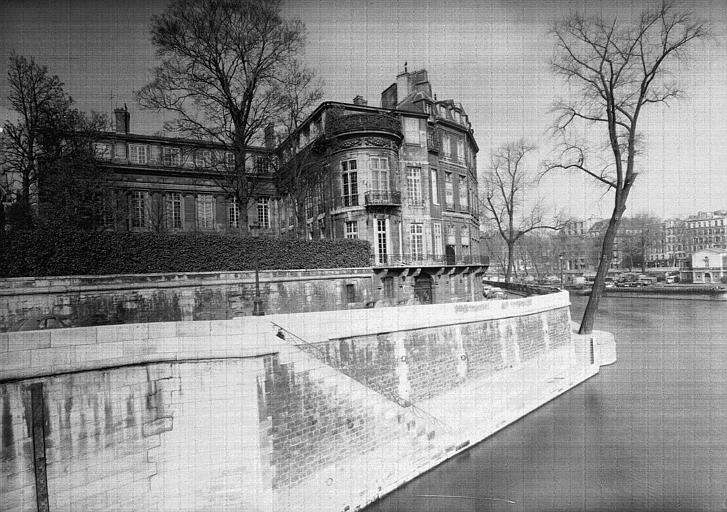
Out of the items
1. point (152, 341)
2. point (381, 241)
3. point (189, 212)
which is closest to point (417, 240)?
point (381, 241)

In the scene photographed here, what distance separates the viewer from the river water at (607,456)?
24.2ft

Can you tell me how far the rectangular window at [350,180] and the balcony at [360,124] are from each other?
1.37 m

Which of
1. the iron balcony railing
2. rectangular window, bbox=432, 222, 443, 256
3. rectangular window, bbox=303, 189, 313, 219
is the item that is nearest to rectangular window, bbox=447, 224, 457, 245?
rectangular window, bbox=432, 222, 443, 256

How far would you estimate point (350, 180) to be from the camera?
17.9 metres

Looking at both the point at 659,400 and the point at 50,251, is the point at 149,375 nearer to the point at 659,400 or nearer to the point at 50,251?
the point at 50,251

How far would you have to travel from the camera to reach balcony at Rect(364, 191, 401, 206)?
1753 centimetres

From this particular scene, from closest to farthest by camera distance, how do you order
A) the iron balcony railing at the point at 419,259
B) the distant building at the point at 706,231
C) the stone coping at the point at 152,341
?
the stone coping at the point at 152,341, the iron balcony railing at the point at 419,259, the distant building at the point at 706,231

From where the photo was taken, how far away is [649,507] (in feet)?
23.3

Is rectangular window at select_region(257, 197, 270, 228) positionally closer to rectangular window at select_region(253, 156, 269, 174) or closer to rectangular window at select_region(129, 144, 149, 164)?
rectangular window at select_region(253, 156, 269, 174)

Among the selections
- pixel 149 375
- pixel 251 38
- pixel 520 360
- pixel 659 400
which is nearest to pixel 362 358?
pixel 149 375

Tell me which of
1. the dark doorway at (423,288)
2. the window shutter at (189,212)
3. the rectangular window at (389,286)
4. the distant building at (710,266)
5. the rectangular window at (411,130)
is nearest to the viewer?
the rectangular window at (389,286)

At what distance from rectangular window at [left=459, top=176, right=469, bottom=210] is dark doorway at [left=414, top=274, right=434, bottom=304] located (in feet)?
18.2

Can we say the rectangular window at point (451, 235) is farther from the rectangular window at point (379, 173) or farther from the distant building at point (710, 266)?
the distant building at point (710, 266)

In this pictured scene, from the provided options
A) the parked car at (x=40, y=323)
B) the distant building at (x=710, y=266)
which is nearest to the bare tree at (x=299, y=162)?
the parked car at (x=40, y=323)
